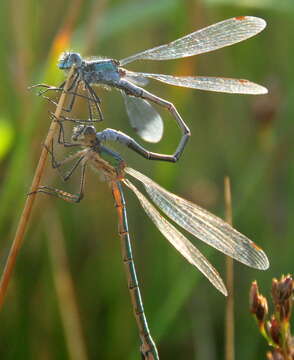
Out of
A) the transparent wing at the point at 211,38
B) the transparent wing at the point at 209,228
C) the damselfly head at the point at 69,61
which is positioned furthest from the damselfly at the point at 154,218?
the transparent wing at the point at 211,38

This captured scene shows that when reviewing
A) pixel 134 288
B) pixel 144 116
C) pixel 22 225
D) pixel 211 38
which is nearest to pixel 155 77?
pixel 144 116

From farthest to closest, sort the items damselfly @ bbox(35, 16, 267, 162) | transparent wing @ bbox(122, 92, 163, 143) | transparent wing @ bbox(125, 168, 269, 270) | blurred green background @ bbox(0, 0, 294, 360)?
blurred green background @ bbox(0, 0, 294, 360) < transparent wing @ bbox(122, 92, 163, 143) < damselfly @ bbox(35, 16, 267, 162) < transparent wing @ bbox(125, 168, 269, 270)

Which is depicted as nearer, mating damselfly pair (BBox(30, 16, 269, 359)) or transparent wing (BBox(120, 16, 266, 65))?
mating damselfly pair (BBox(30, 16, 269, 359))

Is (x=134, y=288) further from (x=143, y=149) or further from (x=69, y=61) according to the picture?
(x=69, y=61)

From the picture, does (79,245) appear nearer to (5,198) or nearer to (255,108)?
(5,198)

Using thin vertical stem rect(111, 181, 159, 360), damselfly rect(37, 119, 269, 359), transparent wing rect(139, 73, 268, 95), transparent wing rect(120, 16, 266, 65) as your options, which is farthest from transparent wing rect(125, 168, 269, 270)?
transparent wing rect(120, 16, 266, 65)

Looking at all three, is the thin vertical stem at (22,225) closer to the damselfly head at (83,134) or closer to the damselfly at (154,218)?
the damselfly at (154,218)

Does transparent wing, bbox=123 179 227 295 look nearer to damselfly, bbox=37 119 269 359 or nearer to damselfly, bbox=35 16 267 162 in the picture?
damselfly, bbox=37 119 269 359
